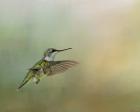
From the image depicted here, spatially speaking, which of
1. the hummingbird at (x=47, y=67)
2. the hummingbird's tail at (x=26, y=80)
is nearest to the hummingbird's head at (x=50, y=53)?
the hummingbird at (x=47, y=67)

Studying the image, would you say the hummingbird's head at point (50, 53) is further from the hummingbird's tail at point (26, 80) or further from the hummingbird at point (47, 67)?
the hummingbird's tail at point (26, 80)

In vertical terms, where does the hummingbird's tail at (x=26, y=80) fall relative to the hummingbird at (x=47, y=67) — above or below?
below

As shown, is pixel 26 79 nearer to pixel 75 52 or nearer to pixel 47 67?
pixel 47 67

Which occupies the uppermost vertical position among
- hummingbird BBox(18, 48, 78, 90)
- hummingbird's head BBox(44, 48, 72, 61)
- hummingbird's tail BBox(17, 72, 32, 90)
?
hummingbird's head BBox(44, 48, 72, 61)

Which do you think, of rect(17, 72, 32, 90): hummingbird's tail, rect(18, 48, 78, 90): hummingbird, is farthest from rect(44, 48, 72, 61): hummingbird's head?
rect(17, 72, 32, 90): hummingbird's tail

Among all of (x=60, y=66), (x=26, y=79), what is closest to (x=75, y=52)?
(x=60, y=66)

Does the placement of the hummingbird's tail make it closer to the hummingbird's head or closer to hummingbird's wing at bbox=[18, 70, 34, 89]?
hummingbird's wing at bbox=[18, 70, 34, 89]
